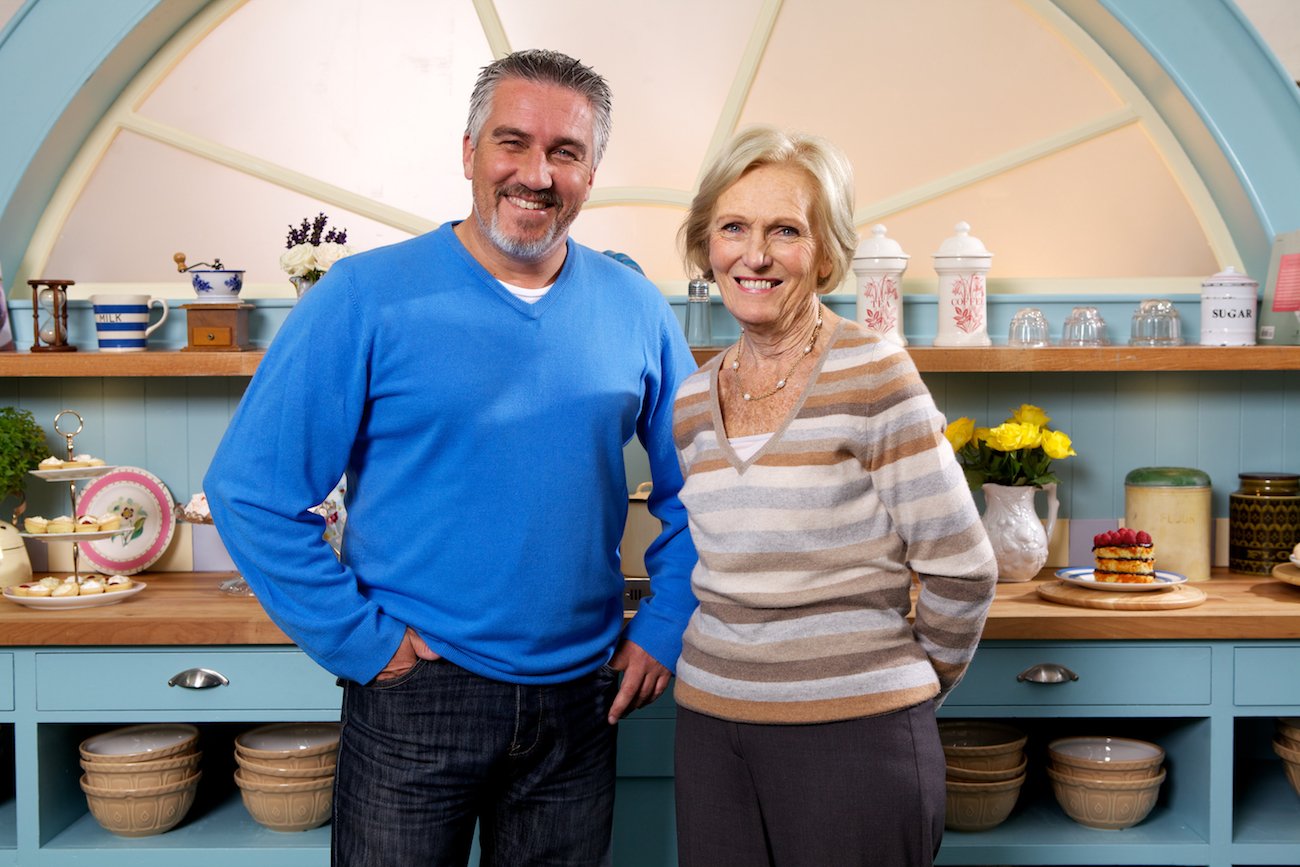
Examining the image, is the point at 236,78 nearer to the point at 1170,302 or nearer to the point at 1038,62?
the point at 1038,62

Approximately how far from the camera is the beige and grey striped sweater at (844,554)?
5.28ft

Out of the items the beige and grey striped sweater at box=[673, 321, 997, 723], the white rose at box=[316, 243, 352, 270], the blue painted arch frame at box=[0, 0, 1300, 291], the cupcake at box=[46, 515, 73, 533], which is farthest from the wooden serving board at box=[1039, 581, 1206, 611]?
the cupcake at box=[46, 515, 73, 533]

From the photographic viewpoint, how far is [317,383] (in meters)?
1.79

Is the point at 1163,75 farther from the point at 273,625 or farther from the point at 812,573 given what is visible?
the point at 273,625

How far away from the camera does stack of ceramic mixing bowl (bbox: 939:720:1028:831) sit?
261 cm

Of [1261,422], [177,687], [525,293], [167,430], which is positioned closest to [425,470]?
[525,293]

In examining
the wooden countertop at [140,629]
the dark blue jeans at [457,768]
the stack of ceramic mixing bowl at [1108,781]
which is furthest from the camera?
the stack of ceramic mixing bowl at [1108,781]

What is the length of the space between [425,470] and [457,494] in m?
0.06

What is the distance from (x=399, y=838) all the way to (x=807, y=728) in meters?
0.64

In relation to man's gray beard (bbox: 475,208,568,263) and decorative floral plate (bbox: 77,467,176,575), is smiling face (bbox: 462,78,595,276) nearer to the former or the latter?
man's gray beard (bbox: 475,208,568,263)

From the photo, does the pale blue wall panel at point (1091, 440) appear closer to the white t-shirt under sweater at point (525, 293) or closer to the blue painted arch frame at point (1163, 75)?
the blue painted arch frame at point (1163, 75)

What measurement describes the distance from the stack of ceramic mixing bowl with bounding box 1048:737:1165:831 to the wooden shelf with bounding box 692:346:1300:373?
2.72 ft

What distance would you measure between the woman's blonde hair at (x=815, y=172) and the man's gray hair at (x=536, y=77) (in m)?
0.27

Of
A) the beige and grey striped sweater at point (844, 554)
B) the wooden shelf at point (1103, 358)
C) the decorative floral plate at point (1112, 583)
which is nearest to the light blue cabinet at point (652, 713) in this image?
the decorative floral plate at point (1112, 583)
